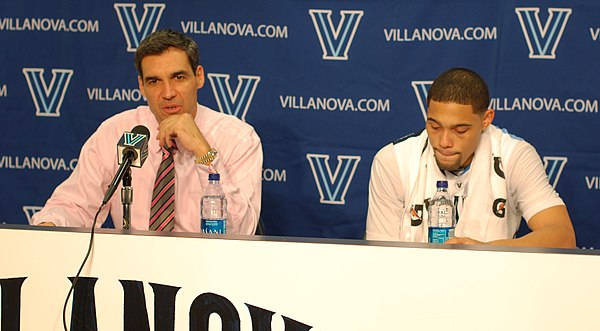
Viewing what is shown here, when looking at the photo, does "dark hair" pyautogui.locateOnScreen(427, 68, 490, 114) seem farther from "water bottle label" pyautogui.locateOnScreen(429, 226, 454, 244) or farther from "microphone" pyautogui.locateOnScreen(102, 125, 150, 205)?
"microphone" pyautogui.locateOnScreen(102, 125, 150, 205)

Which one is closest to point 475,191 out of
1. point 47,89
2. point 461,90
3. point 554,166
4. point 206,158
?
point 461,90

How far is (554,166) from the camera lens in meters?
3.43

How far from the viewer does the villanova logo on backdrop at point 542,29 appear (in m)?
3.36

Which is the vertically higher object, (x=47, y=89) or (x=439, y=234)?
(x=47, y=89)

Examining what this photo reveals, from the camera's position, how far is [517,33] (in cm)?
339

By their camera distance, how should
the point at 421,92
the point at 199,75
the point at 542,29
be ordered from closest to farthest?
1. the point at 199,75
2. the point at 542,29
3. the point at 421,92

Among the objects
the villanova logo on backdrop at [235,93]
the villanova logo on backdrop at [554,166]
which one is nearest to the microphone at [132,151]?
the villanova logo on backdrop at [235,93]

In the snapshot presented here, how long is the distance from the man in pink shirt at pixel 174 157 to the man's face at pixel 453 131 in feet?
2.05

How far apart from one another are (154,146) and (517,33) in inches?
59.8

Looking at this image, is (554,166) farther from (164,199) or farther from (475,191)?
(164,199)

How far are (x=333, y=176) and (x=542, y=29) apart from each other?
3.40 ft

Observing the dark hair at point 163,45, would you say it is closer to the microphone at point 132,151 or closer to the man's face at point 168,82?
the man's face at point 168,82

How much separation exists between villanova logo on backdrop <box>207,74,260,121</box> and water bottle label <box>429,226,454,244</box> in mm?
1355

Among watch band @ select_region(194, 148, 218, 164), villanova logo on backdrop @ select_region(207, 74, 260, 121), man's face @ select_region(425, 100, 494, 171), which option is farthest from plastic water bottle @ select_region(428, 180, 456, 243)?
villanova logo on backdrop @ select_region(207, 74, 260, 121)
